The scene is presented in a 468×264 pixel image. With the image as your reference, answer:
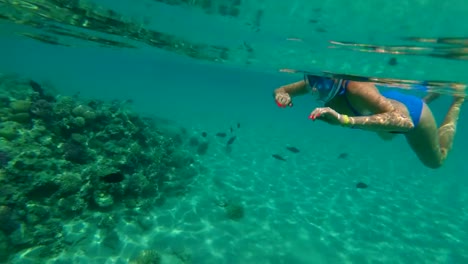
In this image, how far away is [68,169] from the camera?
1017 cm

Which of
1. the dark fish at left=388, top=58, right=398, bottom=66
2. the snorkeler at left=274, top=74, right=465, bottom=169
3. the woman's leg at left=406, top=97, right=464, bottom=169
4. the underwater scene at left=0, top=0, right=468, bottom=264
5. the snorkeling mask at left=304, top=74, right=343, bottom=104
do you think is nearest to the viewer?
the snorkeler at left=274, top=74, right=465, bottom=169

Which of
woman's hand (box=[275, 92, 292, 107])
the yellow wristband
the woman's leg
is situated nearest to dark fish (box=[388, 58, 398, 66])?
the woman's leg

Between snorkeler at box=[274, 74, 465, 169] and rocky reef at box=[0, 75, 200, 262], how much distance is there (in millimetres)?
5011

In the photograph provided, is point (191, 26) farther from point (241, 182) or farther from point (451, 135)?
point (451, 135)

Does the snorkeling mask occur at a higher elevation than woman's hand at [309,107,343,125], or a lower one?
higher

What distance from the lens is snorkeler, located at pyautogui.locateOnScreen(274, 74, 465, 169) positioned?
164 inches

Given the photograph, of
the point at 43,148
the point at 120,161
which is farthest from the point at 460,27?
the point at 43,148

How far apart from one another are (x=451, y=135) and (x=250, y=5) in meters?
6.65

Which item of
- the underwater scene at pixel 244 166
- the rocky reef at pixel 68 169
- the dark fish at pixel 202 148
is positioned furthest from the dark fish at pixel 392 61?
the dark fish at pixel 202 148

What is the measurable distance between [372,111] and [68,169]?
951 centimetres

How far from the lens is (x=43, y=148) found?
1016 cm

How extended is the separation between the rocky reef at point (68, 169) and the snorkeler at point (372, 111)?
501 cm

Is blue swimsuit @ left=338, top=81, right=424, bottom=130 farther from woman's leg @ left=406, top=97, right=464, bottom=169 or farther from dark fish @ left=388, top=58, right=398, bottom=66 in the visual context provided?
dark fish @ left=388, top=58, right=398, bottom=66

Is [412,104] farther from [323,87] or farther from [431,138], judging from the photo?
[323,87]
